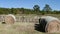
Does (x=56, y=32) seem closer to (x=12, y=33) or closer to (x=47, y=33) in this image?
(x=47, y=33)

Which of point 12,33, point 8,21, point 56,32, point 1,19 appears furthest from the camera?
point 1,19

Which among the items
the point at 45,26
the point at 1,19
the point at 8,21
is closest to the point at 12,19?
the point at 8,21

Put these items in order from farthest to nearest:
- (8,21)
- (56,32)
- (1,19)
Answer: (1,19) → (8,21) → (56,32)

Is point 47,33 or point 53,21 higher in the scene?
point 53,21

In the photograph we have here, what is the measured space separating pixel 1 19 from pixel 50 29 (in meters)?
13.0

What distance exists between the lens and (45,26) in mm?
15953

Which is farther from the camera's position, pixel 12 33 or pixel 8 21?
pixel 8 21

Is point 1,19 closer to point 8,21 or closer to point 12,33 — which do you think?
point 8,21

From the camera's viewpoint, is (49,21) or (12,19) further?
(12,19)

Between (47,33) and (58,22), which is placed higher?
(58,22)

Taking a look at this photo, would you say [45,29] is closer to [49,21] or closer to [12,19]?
[49,21]

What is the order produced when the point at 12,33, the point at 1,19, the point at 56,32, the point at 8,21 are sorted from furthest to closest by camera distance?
the point at 1,19 → the point at 8,21 → the point at 56,32 → the point at 12,33

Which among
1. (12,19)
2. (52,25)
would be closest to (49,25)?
(52,25)

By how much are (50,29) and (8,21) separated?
8.58 metres
